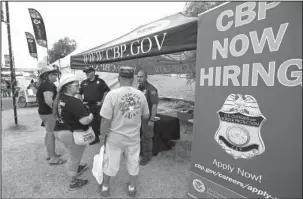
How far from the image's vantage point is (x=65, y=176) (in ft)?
8.39

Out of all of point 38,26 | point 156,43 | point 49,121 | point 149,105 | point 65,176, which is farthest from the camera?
point 38,26

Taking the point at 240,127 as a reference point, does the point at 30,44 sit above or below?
above

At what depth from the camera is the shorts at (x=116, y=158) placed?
6.56 ft

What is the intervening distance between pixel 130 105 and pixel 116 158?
0.68 meters

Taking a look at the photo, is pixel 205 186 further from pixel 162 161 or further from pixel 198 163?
pixel 162 161

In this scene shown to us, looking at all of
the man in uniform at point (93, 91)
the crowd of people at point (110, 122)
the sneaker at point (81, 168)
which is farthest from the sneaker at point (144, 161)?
the man in uniform at point (93, 91)

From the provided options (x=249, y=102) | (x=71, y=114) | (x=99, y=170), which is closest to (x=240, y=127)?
(x=249, y=102)

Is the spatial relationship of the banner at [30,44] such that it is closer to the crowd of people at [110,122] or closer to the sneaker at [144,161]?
the crowd of people at [110,122]

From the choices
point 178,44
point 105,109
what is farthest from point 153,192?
point 178,44

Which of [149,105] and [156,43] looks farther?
[149,105]

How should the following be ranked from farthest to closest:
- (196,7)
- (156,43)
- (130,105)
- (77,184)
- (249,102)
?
(196,7)
(77,184)
(156,43)
(130,105)
(249,102)

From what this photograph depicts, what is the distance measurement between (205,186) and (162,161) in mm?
1272

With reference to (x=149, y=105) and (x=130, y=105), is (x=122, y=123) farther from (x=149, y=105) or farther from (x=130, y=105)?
(x=149, y=105)

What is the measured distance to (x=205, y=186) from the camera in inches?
75.0
